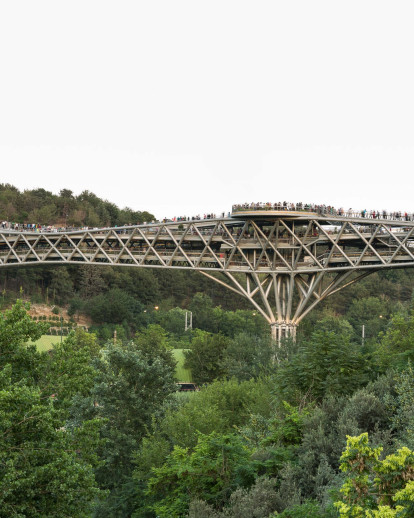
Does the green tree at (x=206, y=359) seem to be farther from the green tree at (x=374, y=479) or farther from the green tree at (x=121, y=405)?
the green tree at (x=374, y=479)

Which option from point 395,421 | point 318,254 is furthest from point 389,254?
point 395,421

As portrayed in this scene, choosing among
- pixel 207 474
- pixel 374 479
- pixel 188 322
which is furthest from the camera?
pixel 188 322

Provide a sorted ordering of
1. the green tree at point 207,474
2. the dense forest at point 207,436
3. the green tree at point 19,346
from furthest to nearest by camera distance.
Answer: the green tree at point 19,346, the green tree at point 207,474, the dense forest at point 207,436

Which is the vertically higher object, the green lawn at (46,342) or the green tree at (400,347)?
the green tree at (400,347)

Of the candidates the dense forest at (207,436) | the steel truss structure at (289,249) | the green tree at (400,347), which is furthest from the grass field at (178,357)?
the green tree at (400,347)

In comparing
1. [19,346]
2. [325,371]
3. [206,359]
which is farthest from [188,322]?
[19,346]

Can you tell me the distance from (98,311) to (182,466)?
72158 millimetres

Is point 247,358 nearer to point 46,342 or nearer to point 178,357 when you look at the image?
point 178,357

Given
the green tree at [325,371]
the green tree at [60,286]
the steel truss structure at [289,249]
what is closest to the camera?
the green tree at [325,371]

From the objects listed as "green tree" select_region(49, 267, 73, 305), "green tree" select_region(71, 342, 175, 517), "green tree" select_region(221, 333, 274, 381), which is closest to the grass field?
"green tree" select_region(221, 333, 274, 381)

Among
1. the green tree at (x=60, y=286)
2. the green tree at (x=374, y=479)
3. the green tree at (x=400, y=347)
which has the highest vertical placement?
the green tree at (x=60, y=286)

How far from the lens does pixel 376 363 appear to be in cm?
2364

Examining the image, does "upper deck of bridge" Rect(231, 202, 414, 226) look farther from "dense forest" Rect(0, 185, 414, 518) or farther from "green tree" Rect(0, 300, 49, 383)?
"green tree" Rect(0, 300, 49, 383)

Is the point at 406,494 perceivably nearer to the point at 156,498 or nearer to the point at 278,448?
the point at 278,448
